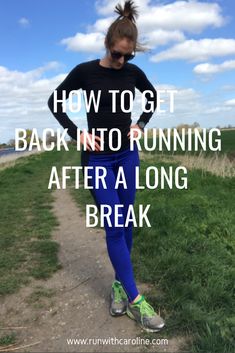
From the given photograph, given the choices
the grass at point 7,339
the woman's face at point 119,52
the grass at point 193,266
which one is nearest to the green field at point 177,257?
Answer: the grass at point 193,266

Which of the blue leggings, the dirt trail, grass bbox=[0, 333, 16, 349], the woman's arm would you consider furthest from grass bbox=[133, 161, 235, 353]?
the woman's arm

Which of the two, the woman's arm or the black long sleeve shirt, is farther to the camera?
the woman's arm

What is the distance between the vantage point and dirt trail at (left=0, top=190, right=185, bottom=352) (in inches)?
141

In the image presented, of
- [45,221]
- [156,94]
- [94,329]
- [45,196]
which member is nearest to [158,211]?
[45,221]

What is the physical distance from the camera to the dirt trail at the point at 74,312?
3576 millimetres

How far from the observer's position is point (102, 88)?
3832 mm

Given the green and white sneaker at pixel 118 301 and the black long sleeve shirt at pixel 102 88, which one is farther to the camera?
the green and white sneaker at pixel 118 301

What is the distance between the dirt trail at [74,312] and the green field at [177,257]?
0.71 feet

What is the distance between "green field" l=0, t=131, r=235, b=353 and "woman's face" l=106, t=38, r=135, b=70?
218cm

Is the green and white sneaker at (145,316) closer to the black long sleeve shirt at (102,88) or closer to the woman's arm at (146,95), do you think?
the black long sleeve shirt at (102,88)

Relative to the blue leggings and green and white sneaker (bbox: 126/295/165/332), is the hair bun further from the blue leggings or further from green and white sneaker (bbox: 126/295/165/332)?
green and white sneaker (bbox: 126/295/165/332)

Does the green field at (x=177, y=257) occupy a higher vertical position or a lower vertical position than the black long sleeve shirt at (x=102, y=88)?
lower

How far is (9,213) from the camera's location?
9664 mm

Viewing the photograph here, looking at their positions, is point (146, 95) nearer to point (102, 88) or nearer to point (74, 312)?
point (102, 88)
